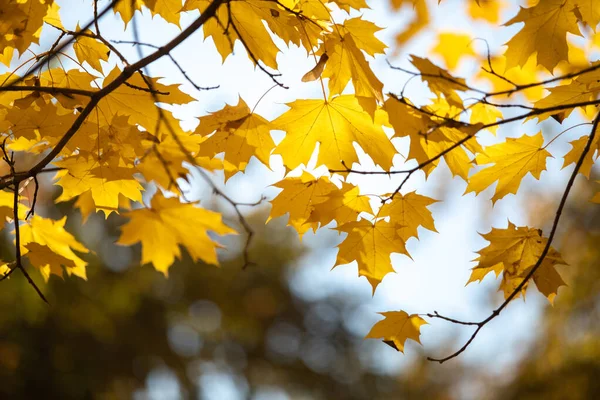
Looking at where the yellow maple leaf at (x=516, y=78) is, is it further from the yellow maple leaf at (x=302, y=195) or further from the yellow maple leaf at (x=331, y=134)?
the yellow maple leaf at (x=302, y=195)

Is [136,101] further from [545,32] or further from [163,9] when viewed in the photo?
[545,32]

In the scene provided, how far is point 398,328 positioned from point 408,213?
1.24ft

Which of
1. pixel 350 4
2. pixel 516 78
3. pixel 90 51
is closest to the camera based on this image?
pixel 350 4

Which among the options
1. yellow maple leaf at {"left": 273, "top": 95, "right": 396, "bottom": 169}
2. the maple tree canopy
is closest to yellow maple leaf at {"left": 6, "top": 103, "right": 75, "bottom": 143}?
the maple tree canopy

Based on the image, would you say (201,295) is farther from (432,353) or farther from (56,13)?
(56,13)

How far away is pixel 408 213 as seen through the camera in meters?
1.61

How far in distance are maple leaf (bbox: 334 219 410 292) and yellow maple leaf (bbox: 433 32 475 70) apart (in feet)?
8.64

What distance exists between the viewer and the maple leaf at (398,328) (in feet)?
5.20

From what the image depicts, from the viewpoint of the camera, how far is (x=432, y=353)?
462 inches

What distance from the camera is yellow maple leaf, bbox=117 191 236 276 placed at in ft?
3.31

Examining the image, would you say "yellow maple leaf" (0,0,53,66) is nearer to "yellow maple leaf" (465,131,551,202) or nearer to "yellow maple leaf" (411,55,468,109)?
"yellow maple leaf" (411,55,468,109)

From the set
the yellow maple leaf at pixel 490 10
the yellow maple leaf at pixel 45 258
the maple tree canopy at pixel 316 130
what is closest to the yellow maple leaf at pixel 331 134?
the maple tree canopy at pixel 316 130

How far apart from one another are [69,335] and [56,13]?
364 inches

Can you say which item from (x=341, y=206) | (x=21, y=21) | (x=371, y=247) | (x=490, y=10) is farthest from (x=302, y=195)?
(x=490, y=10)
